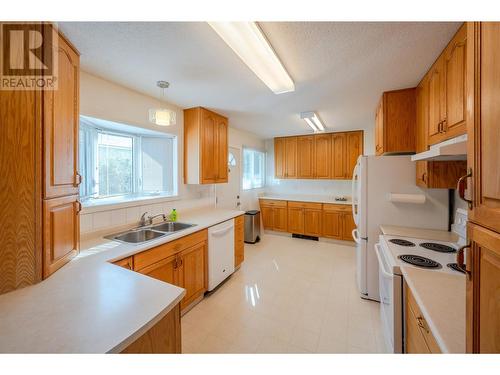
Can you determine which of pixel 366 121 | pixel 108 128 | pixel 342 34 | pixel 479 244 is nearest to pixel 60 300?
pixel 479 244

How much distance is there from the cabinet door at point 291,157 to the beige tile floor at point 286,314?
7.34 ft

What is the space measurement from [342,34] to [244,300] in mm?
2513

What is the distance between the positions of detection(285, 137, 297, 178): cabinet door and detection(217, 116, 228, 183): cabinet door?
82.9 inches

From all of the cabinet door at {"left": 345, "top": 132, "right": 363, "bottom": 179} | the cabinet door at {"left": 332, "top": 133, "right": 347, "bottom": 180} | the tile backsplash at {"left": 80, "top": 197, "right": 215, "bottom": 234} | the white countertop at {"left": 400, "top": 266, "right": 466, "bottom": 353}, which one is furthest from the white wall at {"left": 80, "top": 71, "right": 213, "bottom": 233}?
the cabinet door at {"left": 345, "top": 132, "right": 363, "bottom": 179}

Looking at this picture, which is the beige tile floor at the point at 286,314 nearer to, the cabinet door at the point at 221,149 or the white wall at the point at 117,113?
the white wall at the point at 117,113

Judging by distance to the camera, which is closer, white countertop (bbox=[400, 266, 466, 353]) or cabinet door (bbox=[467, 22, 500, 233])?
cabinet door (bbox=[467, 22, 500, 233])

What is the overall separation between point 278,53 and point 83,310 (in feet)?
6.14

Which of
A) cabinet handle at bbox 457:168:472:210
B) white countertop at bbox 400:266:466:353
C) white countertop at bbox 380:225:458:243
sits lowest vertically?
white countertop at bbox 400:266:466:353

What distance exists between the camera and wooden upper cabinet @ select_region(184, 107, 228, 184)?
270 centimetres

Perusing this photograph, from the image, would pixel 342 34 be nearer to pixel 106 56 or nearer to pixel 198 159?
pixel 106 56

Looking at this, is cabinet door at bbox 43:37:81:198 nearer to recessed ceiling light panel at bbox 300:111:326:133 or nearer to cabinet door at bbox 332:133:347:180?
recessed ceiling light panel at bbox 300:111:326:133

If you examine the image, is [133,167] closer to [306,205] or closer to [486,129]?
[486,129]

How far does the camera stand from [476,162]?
0.63 meters
